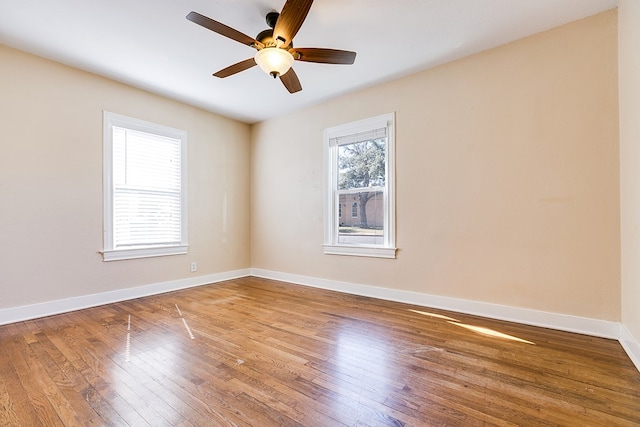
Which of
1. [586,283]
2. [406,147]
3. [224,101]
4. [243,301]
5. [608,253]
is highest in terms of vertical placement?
[224,101]

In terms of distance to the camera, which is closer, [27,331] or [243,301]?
[27,331]

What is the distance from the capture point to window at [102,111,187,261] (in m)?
3.63

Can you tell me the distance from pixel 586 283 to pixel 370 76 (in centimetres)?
298

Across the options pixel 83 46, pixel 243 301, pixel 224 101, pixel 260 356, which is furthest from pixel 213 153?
pixel 260 356

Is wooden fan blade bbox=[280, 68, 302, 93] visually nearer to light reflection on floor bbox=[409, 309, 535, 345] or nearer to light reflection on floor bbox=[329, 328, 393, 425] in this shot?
light reflection on floor bbox=[329, 328, 393, 425]

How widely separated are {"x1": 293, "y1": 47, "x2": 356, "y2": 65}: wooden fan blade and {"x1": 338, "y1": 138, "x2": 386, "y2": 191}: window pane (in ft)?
5.04

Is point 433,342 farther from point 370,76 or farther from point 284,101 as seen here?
point 284,101

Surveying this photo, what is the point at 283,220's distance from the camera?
4.92m

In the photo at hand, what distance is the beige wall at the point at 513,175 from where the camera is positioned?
253 centimetres

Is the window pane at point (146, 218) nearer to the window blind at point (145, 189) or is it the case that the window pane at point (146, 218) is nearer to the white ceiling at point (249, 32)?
the window blind at point (145, 189)

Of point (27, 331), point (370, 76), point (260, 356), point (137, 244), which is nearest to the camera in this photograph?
point (260, 356)

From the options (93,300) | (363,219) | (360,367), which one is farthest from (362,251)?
(93,300)

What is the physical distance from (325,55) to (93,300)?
144 inches

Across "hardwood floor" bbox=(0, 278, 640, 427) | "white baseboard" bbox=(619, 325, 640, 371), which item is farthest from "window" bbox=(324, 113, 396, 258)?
"white baseboard" bbox=(619, 325, 640, 371)
